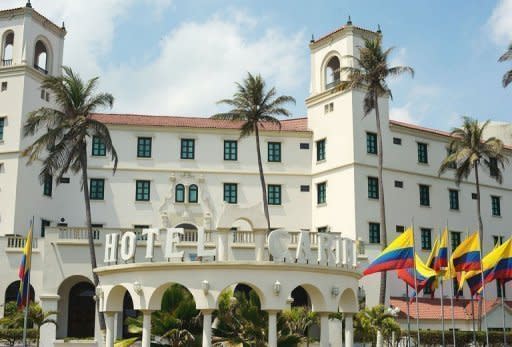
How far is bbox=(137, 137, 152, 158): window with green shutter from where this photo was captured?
2160 inches

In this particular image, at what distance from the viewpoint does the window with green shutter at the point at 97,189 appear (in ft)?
176

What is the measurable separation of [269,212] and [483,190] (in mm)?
19233

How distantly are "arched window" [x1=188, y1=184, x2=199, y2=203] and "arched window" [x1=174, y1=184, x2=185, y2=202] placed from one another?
456mm

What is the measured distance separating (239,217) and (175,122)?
99.9 feet

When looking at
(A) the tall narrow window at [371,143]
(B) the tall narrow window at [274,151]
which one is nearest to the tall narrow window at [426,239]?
(A) the tall narrow window at [371,143]

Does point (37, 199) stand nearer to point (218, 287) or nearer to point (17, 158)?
point (17, 158)

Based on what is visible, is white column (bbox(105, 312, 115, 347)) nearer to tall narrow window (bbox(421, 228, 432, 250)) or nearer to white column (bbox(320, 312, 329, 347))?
white column (bbox(320, 312, 329, 347))

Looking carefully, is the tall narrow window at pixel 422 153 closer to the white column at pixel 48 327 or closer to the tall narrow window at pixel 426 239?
the tall narrow window at pixel 426 239

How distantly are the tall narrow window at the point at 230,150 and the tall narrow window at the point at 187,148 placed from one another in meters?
2.55

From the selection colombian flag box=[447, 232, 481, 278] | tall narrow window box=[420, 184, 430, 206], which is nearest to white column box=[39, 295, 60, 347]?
colombian flag box=[447, 232, 481, 278]

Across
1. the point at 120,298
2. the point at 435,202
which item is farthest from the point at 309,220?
the point at 120,298

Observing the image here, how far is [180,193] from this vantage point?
5438cm

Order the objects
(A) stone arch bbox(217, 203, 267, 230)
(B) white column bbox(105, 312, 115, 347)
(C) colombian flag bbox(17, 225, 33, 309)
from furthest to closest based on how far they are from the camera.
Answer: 1. (C) colombian flag bbox(17, 225, 33, 309)
2. (B) white column bbox(105, 312, 115, 347)
3. (A) stone arch bbox(217, 203, 267, 230)

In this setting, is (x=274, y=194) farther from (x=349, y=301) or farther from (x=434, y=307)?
(x=349, y=301)
